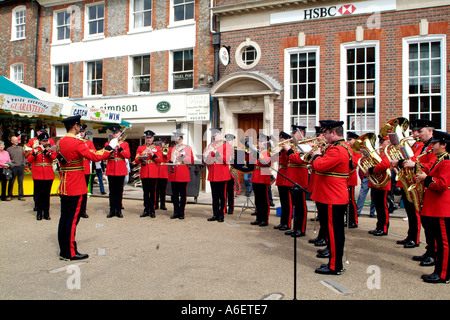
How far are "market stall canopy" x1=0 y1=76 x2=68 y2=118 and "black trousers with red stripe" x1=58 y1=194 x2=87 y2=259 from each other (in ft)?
21.9

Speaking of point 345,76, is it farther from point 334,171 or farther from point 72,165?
point 72,165

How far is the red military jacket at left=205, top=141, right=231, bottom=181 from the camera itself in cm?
872

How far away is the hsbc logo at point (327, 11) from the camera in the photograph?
1297cm

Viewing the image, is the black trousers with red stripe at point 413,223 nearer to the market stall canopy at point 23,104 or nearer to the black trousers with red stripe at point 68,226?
the black trousers with red stripe at point 68,226

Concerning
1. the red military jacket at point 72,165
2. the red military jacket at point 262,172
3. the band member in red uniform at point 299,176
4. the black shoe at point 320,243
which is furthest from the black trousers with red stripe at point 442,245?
the red military jacket at point 72,165

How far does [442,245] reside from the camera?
478 centimetres

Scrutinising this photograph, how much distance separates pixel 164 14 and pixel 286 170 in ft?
38.4

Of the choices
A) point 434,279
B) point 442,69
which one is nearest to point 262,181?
point 434,279

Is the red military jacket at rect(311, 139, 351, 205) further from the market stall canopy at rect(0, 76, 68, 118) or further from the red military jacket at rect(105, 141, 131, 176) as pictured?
the market stall canopy at rect(0, 76, 68, 118)

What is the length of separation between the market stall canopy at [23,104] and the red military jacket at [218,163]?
6.15 meters

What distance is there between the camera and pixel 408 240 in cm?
680

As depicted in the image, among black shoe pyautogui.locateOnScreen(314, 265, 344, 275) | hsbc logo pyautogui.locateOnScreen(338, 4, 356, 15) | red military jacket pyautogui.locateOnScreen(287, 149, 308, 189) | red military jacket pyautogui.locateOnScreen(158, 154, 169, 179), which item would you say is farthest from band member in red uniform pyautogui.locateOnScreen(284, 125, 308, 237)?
hsbc logo pyautogui.locateOnScreen(338, 4, 356, 15)

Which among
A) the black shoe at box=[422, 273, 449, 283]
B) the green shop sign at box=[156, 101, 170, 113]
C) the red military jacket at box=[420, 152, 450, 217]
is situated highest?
the green shop sign at box=[156, 101, 170, 113]

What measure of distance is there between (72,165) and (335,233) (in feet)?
13.3
